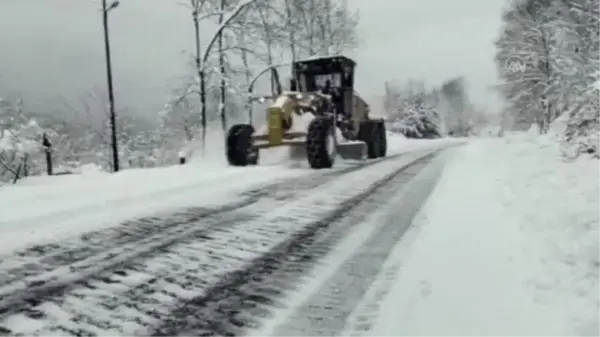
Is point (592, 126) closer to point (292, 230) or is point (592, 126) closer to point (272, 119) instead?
point (272, 119)

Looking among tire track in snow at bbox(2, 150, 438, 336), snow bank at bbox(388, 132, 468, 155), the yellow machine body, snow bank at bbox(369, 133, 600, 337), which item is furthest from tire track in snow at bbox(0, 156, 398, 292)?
snow bank at bbox(388, 132, 468, 155)

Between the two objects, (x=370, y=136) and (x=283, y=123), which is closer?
(x=283, y=123)

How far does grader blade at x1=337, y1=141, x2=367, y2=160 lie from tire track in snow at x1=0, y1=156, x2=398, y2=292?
8121 millimetres

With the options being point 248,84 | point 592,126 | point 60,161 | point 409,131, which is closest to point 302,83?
point 592,126

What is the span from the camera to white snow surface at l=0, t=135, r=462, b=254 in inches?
238

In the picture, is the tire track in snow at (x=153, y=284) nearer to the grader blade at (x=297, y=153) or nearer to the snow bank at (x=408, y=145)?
the grader blade at (x=297, y=153)

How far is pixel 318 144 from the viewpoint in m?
12.9

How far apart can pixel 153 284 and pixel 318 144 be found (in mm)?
9107

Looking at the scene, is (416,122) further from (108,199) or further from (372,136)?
(108,199)

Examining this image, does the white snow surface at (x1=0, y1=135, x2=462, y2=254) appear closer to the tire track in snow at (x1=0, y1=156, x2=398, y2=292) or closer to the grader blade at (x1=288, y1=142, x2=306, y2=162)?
the tire track in snow at (x1=0, y1=156, x2=398, y2=292)

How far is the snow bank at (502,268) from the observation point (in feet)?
10.4

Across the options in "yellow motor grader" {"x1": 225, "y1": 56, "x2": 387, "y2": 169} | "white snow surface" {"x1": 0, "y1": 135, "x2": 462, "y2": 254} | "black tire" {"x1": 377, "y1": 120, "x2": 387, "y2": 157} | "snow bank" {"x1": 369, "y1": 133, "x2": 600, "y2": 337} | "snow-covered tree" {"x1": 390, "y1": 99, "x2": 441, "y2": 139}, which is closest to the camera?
"snow bank" {"x1": 369, "y1": 133, "x2": 600, "y2": 337}

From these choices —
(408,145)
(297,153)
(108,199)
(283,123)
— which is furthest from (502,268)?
(408,145)

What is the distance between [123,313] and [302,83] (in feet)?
44.4
